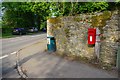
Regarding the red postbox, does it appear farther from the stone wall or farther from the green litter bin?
the green litter bin

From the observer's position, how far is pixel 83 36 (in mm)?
11102

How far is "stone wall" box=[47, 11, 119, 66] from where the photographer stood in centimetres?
898

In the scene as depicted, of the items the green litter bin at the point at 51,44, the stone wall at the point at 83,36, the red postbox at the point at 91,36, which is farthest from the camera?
the green litter bin at the point at 51,44

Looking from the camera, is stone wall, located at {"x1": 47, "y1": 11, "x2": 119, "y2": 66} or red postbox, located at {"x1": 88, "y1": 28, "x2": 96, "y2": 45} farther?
red postbox, located at {"x1": 88, "y1": 28, "x2": 96, "y2": 45}

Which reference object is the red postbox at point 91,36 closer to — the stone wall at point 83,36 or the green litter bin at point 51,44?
the stone wall at point 83,36

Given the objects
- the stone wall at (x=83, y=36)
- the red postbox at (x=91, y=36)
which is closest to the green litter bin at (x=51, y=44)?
the stone wall at (x=83, y=36)

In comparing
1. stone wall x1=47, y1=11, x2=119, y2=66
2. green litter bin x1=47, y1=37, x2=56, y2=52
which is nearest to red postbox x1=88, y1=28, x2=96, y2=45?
stone wall x1=47, y1=11, x2=119, y2=66

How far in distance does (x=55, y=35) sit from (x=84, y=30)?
14.5ft

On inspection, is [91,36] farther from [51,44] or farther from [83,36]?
[51,44]

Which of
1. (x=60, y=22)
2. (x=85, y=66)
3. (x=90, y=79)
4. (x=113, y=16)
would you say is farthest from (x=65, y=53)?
(x=90, y=79)

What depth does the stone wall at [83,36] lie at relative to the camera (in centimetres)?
898

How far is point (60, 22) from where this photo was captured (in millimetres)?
14164

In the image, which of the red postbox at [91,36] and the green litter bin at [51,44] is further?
the green litter bin at [51,44]

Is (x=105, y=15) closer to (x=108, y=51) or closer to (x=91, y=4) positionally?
(x=108, y=51)
